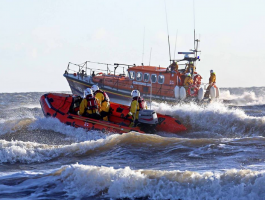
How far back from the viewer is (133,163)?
7652 mm

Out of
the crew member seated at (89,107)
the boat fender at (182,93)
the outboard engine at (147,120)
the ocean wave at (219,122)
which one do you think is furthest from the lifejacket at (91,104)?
the boat fender at (182,93)

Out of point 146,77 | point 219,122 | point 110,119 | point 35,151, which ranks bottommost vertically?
point 35,151

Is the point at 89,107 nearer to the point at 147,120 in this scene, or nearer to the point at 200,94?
the point at 147,120

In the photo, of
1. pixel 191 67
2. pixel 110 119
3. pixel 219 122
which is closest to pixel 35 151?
pixel 110 119

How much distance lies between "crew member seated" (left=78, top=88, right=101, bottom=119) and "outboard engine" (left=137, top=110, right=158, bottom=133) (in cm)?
125

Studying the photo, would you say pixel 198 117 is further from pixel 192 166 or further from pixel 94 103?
pixel 192 166

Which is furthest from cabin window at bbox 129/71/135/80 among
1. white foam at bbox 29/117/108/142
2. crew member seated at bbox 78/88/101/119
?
crew member seated at bbox 78/88/101/119

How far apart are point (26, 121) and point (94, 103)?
8.64ft

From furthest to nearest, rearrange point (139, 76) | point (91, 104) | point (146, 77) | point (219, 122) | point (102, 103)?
point (139, 76) → point (146, 77) → point (219, 122) → point (102, 103) → point (91, 104)

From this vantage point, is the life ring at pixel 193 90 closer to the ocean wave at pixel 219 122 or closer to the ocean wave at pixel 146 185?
the ocean wave at pixel 219 122

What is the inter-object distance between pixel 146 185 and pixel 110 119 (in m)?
6.01

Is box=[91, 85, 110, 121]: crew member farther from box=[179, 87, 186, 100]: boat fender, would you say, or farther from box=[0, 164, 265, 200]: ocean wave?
box=[179, 87, 186, 100]: boat fender

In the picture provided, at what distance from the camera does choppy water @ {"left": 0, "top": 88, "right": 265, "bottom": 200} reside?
5.71m

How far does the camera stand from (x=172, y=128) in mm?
11188
